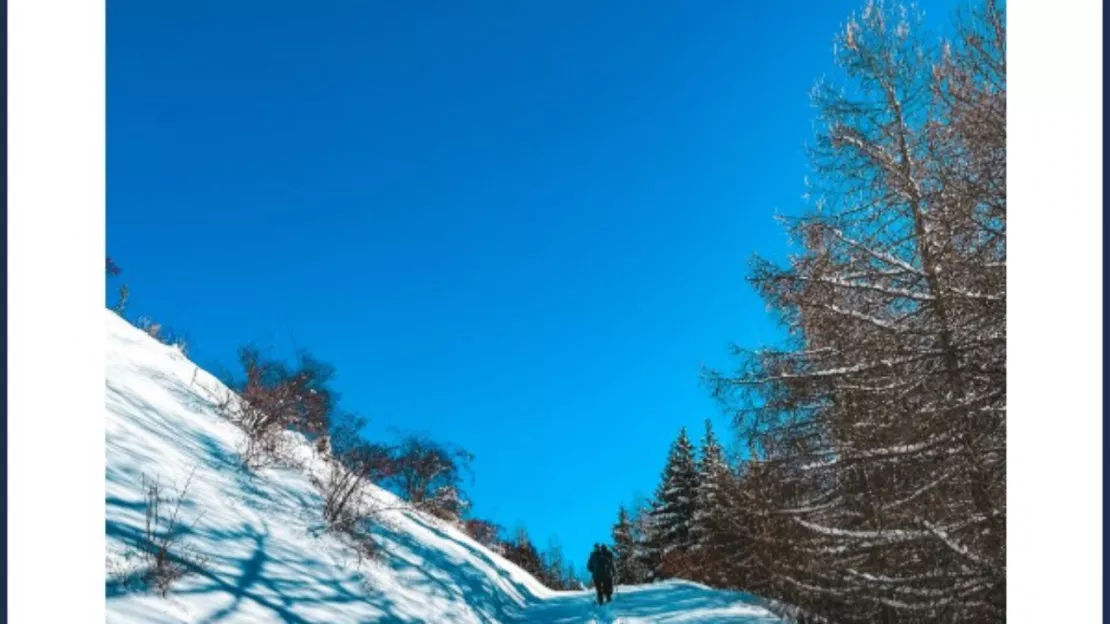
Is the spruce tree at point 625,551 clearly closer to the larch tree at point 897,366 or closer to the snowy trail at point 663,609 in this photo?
the snowy trail at point 663,609

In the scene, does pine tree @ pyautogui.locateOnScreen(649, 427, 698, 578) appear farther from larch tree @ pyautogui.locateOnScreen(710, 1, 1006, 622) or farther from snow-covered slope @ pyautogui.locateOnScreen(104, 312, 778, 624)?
larch tree @ pyautogui.locateOnScreen(710, 1, 1006, 622)

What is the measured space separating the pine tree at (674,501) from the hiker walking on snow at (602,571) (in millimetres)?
13924

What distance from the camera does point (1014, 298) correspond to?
7.00 ft

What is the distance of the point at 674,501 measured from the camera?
29.1m

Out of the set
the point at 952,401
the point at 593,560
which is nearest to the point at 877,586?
the point at 952,401

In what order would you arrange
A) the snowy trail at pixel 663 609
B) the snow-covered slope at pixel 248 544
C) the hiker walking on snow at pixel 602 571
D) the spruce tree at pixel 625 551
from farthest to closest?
the spruce tree at pixel 625 551
the hiker walking on snow at pixel 602 571
the snowy trail at pixel 663 609
the snow-covered slope at pixel 248 544

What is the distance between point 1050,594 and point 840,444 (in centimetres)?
401

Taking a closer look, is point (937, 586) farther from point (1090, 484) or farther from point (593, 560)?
point (593, 560)

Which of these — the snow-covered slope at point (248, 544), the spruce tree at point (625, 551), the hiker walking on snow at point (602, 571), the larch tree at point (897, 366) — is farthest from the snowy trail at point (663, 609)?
the spruce tree at point (625, 551)

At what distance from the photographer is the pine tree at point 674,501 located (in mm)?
28200

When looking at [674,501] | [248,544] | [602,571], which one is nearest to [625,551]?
[674,501]

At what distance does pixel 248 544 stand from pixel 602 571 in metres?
8.30

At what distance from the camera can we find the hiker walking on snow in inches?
504

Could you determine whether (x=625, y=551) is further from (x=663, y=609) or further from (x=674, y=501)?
(x=663, y=609)
